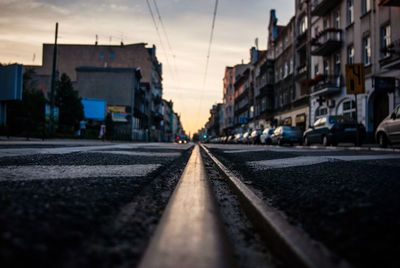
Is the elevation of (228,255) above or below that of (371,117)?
below

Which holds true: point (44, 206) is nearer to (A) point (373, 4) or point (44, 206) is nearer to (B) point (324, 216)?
(B) point (324, 216)

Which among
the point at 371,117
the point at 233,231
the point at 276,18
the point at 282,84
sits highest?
the point at 276,18

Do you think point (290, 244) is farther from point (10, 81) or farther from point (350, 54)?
point (350, 54)

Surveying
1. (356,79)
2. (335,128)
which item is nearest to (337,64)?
(335,128)

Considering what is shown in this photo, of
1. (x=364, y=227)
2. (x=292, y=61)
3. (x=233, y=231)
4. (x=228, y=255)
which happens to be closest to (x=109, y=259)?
(x=228, y=255)

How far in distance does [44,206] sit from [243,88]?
188ft

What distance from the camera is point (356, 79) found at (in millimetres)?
11195

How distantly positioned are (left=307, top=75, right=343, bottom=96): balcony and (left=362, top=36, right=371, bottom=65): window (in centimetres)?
273

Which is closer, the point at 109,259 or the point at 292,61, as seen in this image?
the point at 109,259

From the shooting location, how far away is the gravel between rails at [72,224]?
0.71 metres

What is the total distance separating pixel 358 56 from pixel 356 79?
8004mm

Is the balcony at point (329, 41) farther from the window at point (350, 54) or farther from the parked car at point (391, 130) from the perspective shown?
the parked car at point (391, 130)

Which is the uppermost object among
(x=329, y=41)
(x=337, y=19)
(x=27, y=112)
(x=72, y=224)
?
(x=337, y=19)

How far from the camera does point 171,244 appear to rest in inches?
32.6
